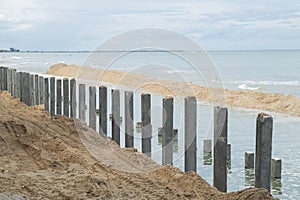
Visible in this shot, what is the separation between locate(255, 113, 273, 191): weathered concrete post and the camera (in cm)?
543

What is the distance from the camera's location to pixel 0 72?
19.2 metres

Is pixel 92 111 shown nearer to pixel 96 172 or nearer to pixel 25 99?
pixel 96 172

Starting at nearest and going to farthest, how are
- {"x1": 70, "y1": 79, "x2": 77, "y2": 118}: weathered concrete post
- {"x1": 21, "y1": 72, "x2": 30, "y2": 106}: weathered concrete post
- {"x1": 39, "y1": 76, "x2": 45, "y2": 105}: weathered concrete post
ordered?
1. {"x1": 70, "y1": 79, "x2": 77, "y2": 118}: weathered concrete post
2. {"x1": 39, "y1": 76, "x2": 45, "y2": 105}: weathered concrete post
3. {"x1": 21, "y1": 72, "x2": 30, "y2": 106}: weathered concrete post

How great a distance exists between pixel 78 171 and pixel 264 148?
2.78 m

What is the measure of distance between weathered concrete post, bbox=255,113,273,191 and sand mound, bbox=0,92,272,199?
31 cm

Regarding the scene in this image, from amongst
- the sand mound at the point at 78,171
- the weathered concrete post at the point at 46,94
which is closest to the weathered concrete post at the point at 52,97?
the weathered concrete post at the point at 46,94

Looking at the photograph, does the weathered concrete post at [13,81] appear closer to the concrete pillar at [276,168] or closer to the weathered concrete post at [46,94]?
the weathered concrete post at [46,94]

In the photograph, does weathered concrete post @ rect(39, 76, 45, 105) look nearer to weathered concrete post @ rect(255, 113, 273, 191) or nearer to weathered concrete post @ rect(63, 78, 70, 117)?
weathered concrete post @ rect(63, 78, 70, 117)

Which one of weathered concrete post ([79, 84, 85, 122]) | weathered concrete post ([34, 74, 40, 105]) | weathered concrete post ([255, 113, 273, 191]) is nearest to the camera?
weathered concrete post ([255, 113, 273, 191])

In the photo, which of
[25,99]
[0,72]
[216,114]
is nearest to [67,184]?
[216,114]

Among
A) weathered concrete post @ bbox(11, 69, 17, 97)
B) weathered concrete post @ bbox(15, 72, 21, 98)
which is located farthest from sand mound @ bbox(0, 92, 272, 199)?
weathered concrete post @ bbox(11, 69, 17, 97)

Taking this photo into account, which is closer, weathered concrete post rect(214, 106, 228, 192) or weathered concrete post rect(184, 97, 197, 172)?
weathered concrete post rect(214, 106, 228, 192)

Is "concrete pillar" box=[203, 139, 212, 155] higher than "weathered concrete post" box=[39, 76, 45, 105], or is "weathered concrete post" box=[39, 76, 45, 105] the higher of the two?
"weathered concrete post" box=[39, 76, 45, 105]

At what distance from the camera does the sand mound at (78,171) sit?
568cm
